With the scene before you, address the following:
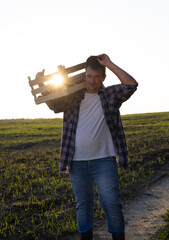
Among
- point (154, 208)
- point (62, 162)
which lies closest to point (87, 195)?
point (62, 162)

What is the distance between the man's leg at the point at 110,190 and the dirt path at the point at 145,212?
136 cm

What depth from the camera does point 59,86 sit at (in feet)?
13.0

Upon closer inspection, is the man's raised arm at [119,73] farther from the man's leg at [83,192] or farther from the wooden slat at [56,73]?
the man's leg at [83,192]

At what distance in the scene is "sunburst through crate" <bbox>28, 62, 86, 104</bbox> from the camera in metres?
3.80

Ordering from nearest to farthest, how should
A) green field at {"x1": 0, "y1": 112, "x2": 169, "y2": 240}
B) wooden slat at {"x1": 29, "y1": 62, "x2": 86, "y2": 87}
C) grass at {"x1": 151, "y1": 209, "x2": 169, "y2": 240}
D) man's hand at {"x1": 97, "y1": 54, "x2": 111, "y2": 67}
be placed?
man's hand at {"x1": 97, "y1": 54, "x2": 111, "y2": 67} < wooden slat at {"x1": 29, "y1": 62, "x2": 86, "y2": 87} < grass at {"x1": 151, "y1": 209, "x2": 169, "y2": 240} < green field at {"x1": 0, "y1": 112, "x2": 169, "y2": 240}

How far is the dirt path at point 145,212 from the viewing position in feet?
16.3

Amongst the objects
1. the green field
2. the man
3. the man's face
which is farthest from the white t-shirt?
the green field

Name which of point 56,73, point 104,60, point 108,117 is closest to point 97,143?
point 108,117

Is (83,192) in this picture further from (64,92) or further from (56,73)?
(56,73)

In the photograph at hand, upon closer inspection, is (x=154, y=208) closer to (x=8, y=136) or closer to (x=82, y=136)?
(x=82, y=136)

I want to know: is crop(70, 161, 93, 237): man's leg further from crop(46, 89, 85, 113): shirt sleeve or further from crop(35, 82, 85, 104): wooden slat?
crop(35, 82, 85, 104): wooden slat

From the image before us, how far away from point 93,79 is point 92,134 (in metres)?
0.66

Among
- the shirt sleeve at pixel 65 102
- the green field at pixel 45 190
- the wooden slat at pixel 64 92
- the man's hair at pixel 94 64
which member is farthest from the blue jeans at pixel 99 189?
the green field at pixel 45 190

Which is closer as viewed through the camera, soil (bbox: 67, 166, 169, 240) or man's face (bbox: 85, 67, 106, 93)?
man's face (bbox: 85, 67, 106, 93)
